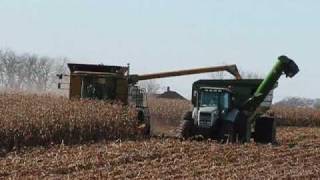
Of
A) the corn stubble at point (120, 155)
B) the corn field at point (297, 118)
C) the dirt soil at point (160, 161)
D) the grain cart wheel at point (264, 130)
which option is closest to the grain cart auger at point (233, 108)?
the grain cart wheel at point (264, 130)

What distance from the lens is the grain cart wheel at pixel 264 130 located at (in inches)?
819

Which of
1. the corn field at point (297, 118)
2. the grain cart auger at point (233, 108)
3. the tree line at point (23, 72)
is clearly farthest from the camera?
the tree line at point (23, 72)

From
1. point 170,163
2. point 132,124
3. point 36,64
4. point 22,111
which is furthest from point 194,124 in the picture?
point 36,64

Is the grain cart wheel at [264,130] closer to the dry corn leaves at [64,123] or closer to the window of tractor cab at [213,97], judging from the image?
the window of tractor cab at [213,97]

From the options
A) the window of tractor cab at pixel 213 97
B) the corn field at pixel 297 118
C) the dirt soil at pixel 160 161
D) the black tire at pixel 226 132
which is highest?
the window of tractor cab at pixel 213 97

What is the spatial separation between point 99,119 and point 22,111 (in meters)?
2.25

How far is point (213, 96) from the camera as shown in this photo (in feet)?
63.9

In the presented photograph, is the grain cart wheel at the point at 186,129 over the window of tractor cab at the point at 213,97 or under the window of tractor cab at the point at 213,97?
under

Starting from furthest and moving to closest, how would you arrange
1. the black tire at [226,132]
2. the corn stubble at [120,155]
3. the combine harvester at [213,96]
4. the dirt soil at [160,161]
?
the combine harvester at [213,96] → the black tire at [226,132] → the corn stubble at [120,155] → the dirt soil at [160,161]

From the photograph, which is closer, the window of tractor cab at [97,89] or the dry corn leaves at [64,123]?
the dry corn leaves at [64,123]

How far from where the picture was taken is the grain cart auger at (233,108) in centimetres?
1900

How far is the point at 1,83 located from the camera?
4970 inches

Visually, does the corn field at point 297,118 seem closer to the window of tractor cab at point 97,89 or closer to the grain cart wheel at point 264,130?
the grain cart wheel at point 264,130

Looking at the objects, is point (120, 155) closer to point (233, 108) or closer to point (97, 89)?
point (233, 108)
